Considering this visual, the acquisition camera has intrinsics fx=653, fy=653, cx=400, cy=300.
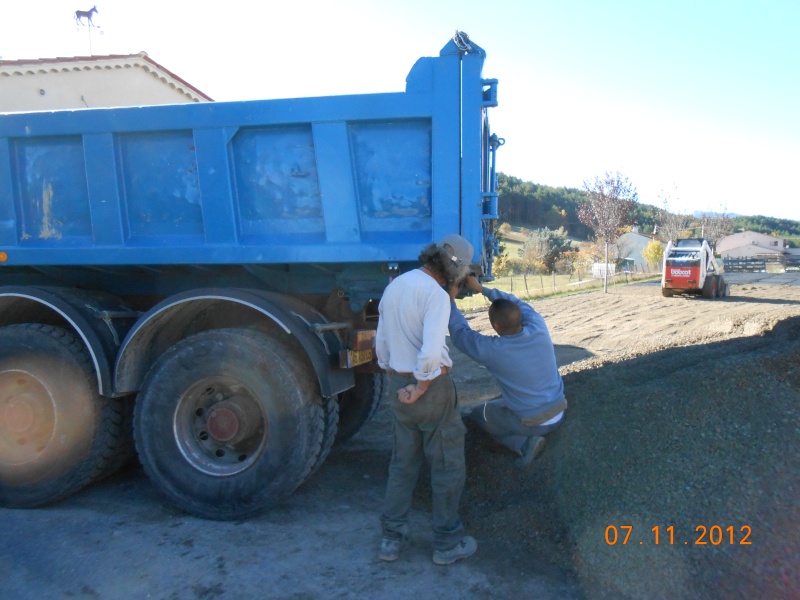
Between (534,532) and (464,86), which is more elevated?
(464,86)

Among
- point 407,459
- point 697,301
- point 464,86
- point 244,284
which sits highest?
point 464,86

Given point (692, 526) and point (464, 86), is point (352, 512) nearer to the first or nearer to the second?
point (692, 526)

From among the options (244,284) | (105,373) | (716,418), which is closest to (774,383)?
(716,418)

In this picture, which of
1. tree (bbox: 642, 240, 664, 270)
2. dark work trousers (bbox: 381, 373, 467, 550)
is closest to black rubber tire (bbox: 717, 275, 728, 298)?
tree (bbox: 642, 240, 664, 270)

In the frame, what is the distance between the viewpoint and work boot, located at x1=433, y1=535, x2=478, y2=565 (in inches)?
136

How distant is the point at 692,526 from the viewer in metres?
3.19

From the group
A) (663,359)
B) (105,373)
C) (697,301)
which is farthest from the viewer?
(697,301)

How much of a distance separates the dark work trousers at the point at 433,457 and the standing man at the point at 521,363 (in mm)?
593

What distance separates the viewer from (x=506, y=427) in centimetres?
436

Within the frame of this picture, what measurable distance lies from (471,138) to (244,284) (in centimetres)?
191

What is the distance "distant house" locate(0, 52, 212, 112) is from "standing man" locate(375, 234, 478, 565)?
A: 17.8ft

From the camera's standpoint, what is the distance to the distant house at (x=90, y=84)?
7.71 meters

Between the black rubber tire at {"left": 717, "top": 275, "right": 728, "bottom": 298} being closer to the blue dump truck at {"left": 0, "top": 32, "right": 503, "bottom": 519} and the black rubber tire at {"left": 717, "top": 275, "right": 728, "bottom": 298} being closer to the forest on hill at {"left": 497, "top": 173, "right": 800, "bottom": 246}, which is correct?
the blue dump truck at {"left": 0, "top": 32, "right": 503, "bottom": 519}

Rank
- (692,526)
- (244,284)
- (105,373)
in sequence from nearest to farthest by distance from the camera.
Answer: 1. (692,526)
2. (105,373)
3. (244,284)
